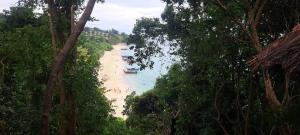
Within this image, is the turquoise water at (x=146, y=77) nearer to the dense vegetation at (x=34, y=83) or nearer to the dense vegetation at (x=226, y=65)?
the dense vegetation at (x=226, y=65)

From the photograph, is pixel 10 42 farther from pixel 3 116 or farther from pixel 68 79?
pixel 68 79

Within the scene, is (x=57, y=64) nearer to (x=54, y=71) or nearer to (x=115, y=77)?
(x=54, y=71)

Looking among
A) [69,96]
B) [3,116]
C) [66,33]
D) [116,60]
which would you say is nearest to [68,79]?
[69,96]

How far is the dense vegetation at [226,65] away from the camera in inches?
288

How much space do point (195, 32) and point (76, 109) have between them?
4252 millimetres

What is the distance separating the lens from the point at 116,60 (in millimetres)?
78500

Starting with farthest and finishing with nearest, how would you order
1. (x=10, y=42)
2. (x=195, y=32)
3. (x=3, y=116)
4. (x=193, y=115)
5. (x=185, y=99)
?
(x=193, y=115), (x=185, y=99), (x=195, y=32), (x=3, y=116), (x=10, y=42)

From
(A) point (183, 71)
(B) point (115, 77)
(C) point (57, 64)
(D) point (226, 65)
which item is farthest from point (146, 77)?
(C) point (57, 64)

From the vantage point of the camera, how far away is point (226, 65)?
10.1m

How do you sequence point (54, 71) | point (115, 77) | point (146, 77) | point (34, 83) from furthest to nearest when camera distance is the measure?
point (146, 77), point (115, 77), point (34, 83), point (54, 71)

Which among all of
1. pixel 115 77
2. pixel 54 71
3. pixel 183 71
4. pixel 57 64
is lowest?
pixel 54 71

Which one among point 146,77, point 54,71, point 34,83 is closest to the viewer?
point 54,71

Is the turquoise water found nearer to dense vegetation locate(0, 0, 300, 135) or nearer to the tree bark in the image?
dense vegetation locate(0, 0, 300, 135)

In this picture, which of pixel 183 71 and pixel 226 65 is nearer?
pixel 226 65
